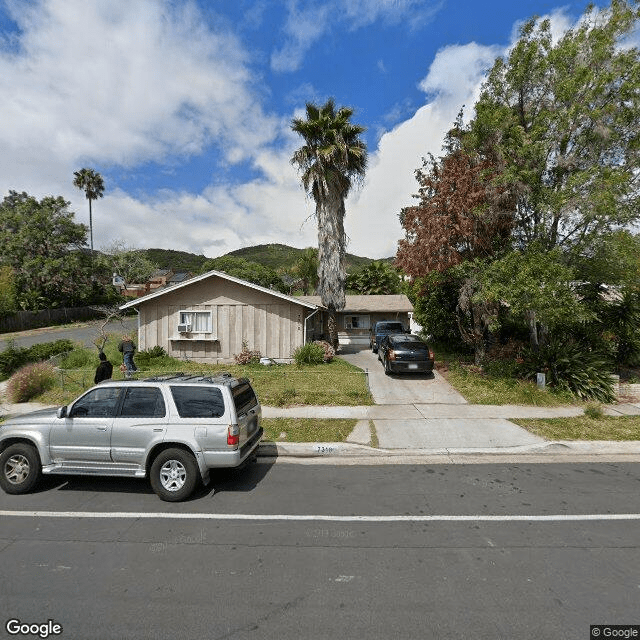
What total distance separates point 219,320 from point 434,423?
11686mm

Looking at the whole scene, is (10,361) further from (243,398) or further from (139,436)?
(243,398)

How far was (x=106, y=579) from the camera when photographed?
3.94 metres

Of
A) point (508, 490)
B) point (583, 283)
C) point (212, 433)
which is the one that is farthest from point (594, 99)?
point (212, 433)

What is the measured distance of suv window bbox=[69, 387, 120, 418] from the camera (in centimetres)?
605

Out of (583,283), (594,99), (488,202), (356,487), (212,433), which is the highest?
(594,99)

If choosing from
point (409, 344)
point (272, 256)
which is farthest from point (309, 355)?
point (272, 256)

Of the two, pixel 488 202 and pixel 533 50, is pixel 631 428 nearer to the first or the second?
pixel 488 202

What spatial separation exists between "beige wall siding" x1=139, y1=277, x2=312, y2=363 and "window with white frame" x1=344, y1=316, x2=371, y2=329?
12.9 metres

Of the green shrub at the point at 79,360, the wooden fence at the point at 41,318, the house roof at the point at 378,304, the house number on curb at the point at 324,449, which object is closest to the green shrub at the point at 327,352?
the house number on curb at the point at 324,449

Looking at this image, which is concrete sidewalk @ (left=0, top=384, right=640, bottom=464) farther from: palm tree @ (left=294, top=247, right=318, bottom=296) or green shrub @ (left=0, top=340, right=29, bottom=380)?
palm tree @ (left=294, top=247, right=318, bottom=296)

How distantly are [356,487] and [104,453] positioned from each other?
13.1 ft

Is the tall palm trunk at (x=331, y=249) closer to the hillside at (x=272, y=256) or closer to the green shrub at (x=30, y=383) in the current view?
the green shrub at (x=30, y=383)

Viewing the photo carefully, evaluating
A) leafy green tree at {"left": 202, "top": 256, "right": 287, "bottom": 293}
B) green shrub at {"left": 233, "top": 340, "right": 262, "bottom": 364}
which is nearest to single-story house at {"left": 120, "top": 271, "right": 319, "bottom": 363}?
green shrub at {"left": 233, "top": 340, "right": 262, "bottom": 364}

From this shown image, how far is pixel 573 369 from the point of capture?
12.0 metres
